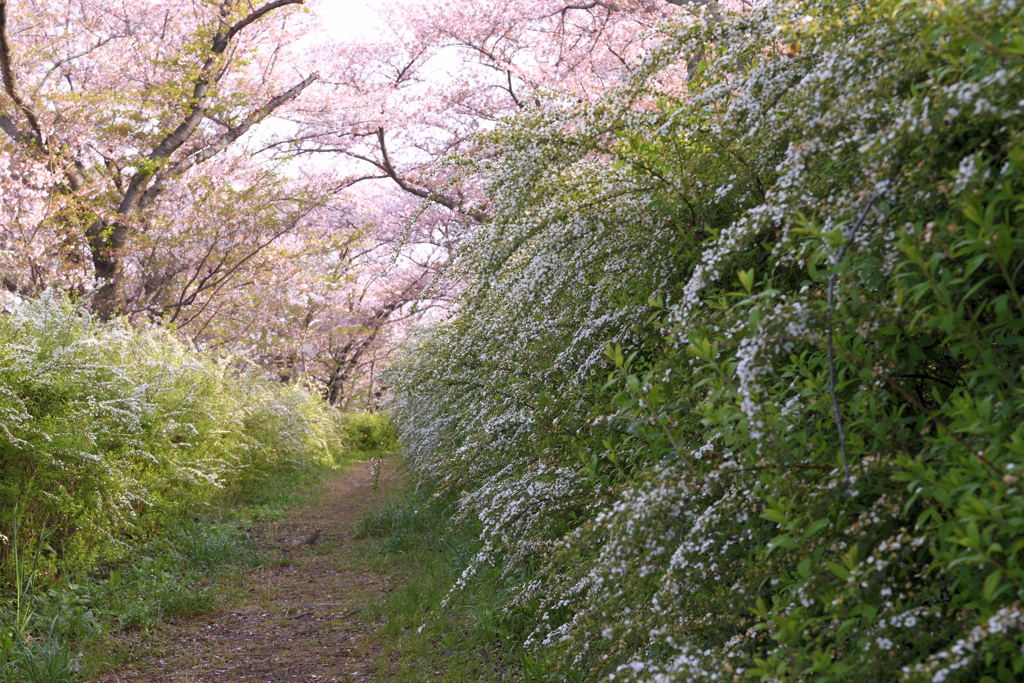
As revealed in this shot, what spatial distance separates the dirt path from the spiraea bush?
2.40 metres

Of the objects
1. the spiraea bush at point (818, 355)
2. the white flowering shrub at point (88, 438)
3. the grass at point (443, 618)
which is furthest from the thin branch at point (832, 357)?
the white flowering shrub at point (88, 438)

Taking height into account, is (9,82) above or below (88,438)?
above

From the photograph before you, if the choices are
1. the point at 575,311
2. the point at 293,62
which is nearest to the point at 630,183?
the point at 575,311

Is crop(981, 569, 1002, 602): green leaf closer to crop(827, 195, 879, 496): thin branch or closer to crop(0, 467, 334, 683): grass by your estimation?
crop(827, 195, 879, 496): thin branch

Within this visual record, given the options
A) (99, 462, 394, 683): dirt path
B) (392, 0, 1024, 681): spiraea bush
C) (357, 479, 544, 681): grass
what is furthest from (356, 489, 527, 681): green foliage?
(392, 0, 1024, 681): spiraea bush

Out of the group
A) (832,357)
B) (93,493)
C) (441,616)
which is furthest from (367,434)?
(832,357)

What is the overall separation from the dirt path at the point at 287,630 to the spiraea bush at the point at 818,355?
7.88 ft

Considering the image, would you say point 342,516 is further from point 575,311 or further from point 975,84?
point 975,84

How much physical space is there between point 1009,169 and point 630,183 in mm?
1645

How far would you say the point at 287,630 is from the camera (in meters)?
5.66

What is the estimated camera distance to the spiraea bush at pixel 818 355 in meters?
1.56

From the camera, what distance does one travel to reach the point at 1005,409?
1.53 meters

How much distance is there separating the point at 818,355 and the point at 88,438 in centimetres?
526

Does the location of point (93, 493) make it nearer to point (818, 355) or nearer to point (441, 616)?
point (441, 616)
